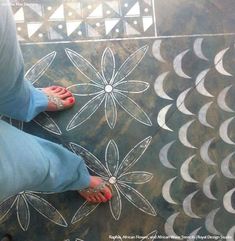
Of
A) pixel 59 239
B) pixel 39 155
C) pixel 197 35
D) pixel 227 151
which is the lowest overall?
pixel 59 239

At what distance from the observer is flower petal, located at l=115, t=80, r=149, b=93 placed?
121 cm

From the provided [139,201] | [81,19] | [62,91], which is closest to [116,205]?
[139,201]

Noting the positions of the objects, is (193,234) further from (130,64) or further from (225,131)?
(130,64)

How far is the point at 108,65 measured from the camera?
3.97 ft

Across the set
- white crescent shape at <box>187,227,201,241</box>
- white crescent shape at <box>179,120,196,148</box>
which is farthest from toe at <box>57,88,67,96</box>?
white crescent shape at <box>187,227,201,241</box>

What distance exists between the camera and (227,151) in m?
1.20

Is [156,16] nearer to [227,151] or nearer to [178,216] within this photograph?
[227,151]

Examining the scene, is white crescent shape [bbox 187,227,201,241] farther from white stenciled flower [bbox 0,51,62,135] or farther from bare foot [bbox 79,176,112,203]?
white stenciled flower [bbox 0,51,62,135]

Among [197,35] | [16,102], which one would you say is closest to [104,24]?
[197,35]

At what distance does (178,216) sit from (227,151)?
26 centimetres

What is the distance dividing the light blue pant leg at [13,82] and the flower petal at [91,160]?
163mm

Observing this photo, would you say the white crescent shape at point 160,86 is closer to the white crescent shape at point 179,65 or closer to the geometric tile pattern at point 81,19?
the white crescent shape at point 179,65

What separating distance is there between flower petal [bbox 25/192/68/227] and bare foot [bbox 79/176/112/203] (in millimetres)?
104

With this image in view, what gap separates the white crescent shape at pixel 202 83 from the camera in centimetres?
120
